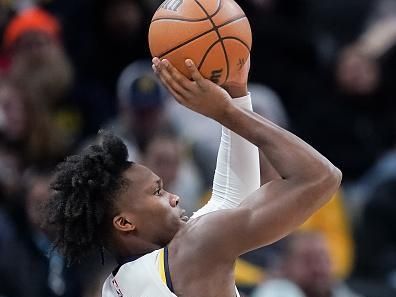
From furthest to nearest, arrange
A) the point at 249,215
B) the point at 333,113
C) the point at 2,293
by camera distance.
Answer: the point at 333,113
the point at 2,293
the point at 249,215

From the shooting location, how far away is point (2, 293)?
7.80 metres

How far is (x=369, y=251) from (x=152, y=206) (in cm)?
448

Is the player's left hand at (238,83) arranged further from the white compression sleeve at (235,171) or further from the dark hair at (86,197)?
the dark hair at (86,197)

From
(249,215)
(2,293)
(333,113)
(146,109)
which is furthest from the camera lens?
(333,113)

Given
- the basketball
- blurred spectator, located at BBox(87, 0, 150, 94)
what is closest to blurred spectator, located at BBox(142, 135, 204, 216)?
blurred spectator, located at BBox(87, 0, 150, 94)

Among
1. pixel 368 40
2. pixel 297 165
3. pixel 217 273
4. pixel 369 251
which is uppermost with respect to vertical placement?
pixel 297 165

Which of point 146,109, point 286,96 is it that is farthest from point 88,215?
point 286,96

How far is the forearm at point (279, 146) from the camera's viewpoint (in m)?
4.78

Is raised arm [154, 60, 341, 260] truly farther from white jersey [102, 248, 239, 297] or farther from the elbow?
white jersey [102, 248, 239, 297]

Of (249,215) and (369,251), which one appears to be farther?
(369,251)

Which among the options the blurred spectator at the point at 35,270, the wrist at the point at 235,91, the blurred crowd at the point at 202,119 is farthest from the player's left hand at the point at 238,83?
the blurred spectator at the point at 35,270

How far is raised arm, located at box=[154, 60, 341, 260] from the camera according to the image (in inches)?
187

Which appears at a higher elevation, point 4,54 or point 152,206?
point 152,206

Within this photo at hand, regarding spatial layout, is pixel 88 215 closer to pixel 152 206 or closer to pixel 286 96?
pixel 152 206
